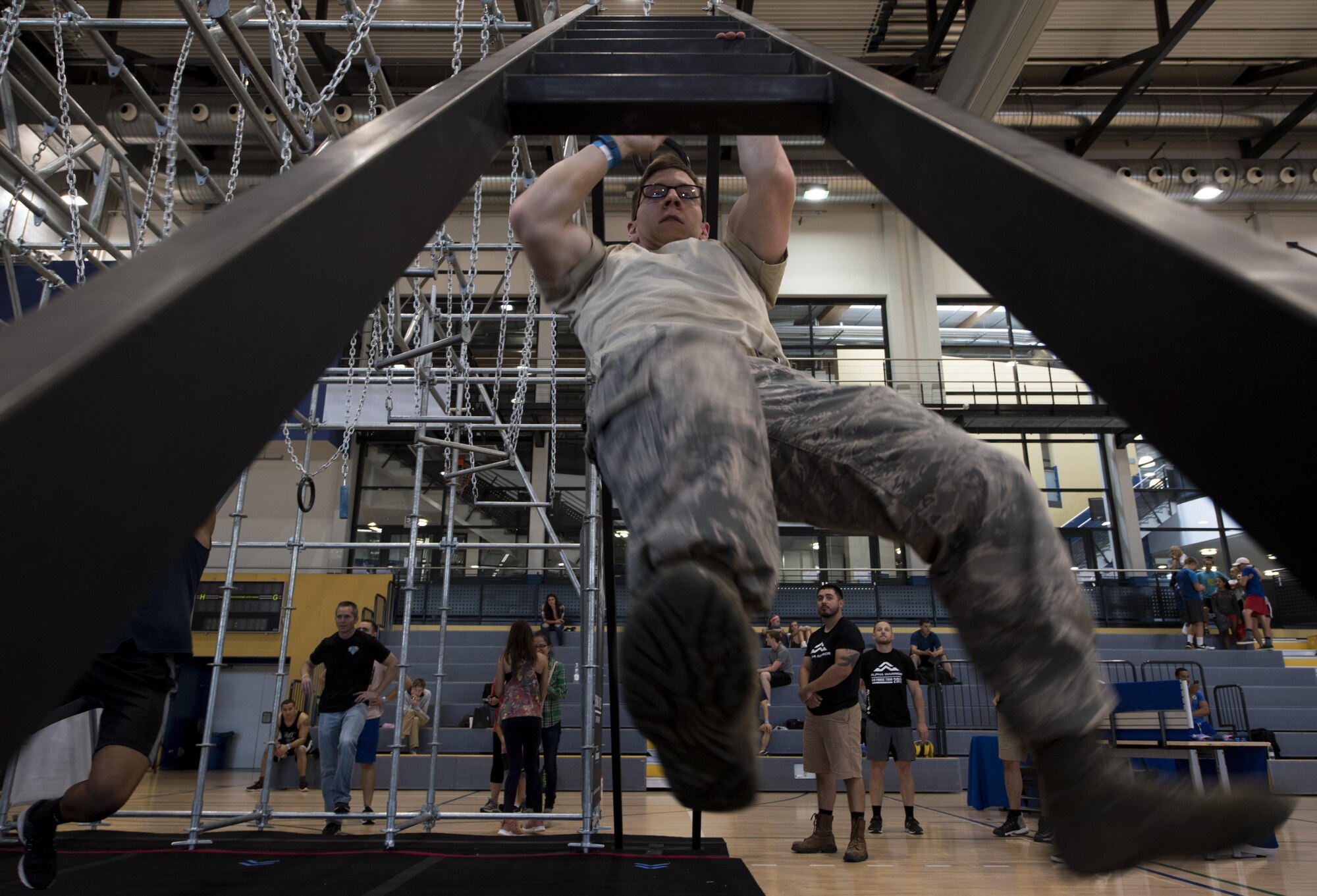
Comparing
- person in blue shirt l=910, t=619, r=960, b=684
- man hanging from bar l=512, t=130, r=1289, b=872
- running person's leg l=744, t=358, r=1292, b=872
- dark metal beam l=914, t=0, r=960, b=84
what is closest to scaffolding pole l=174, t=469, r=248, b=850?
man hanging from bar l=512, t=130, r=1289, b=872

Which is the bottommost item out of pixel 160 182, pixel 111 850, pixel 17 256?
pixel 111 850

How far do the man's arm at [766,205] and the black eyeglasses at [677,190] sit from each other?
0.16m

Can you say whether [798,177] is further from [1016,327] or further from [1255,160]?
[1255,160]

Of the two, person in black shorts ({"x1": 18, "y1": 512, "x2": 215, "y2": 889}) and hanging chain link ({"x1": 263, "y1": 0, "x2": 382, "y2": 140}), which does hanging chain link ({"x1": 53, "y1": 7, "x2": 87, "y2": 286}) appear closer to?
hanging chain link ({"x1": 263, "y1": 0, "x2": 382, "y2": 140})

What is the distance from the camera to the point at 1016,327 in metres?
16.3

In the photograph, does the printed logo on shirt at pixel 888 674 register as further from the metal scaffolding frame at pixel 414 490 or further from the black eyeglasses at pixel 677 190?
the black eyeglasses at pixel 677 190

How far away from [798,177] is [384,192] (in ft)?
45.6

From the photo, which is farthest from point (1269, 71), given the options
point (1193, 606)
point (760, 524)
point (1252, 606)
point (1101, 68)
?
point (760, 524)

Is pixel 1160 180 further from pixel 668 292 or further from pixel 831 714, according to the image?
pixel 668 292

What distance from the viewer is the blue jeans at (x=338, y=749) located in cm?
565

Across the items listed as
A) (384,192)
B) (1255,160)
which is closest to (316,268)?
(384,192)

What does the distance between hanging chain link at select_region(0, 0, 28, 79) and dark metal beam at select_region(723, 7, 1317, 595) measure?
458cm

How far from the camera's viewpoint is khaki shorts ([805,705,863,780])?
5.13 metres

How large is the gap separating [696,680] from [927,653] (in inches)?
345
